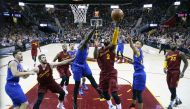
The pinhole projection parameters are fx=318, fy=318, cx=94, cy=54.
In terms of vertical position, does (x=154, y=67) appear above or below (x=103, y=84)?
below

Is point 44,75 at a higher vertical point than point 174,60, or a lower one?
lower

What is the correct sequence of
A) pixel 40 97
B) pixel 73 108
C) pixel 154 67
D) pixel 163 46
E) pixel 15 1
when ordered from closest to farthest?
pixel 40 97, pixel 73 108, pixel 154 67, pixel 163 46, pixel 15 1

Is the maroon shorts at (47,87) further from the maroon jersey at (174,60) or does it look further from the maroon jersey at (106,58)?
the maroon jersey at (174,60)

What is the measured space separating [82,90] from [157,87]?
2.96 metres

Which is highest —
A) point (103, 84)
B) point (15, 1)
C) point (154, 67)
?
point (15, 1)

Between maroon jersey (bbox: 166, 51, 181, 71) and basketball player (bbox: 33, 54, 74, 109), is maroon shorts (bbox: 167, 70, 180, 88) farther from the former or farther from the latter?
basketball player (bbox: 33, 54, 74, 109)

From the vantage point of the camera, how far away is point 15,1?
49969 mm

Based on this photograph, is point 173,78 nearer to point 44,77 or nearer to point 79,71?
point 79,71

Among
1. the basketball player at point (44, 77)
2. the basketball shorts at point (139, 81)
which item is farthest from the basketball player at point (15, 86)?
the basketball shorts at point (139, 81)

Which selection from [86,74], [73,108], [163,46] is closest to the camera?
[73,108]

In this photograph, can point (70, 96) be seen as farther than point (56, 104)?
Yes

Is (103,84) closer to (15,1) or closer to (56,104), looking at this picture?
(56,104)

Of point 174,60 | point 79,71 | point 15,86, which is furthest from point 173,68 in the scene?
point 15,86

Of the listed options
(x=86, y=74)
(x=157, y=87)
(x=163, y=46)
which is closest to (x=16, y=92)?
(x=86, y=74)
